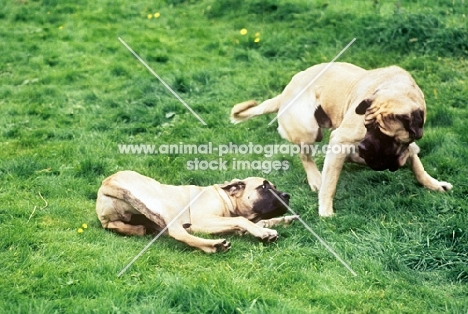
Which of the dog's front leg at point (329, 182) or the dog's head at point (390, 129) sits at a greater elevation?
the dog's head at point (390, 129)

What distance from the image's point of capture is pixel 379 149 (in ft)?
16.9

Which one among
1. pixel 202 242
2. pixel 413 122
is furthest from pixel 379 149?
pixel 202 242

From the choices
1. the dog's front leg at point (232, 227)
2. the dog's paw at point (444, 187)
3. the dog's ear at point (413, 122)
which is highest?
the dog's ear at point (413, 122)

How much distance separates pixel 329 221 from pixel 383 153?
2.81 feet

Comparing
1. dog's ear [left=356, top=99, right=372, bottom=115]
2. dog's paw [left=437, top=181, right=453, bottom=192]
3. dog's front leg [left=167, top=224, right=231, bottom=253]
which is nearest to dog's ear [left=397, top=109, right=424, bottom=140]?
dog's ear [left=356, top=99, right=372, bottom=115]

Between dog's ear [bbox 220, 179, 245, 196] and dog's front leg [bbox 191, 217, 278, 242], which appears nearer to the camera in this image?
dog's front leg [bbox 191, 217, 278, 242]

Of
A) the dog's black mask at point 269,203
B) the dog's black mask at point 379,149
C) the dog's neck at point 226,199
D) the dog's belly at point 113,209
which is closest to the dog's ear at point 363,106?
the dog's black mask at point 379,149

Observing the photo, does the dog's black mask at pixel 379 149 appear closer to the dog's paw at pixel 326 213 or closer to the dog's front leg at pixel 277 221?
the dog's paw at pixel 326 213

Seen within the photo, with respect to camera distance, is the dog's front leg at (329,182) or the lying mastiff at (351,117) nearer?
the lying mastiff at (351,117)

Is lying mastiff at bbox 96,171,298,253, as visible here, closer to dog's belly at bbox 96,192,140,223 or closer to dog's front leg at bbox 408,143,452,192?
dog's belly at bbox 96,192,140,223

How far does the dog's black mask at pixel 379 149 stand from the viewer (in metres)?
5.12

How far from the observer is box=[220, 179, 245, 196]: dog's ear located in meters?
5.97

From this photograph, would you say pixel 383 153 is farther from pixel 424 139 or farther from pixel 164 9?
pixel 164 9

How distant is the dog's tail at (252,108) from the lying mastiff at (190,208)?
1309 mm
